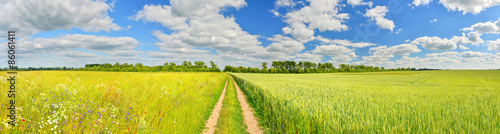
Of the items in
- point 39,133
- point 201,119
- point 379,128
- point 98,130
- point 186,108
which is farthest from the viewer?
point 186,108

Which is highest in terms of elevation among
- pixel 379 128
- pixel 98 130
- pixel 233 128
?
pixel 379 128

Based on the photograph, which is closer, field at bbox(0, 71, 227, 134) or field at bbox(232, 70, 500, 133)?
field at bbox(232, 70, 500, 133)

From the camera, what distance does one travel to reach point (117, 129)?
16.3 feet

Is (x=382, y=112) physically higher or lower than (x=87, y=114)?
higher

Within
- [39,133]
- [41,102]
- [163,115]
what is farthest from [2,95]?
[163,115]

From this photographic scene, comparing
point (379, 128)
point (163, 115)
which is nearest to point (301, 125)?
point (379, 128)

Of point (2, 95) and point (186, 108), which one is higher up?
point (2, 95)

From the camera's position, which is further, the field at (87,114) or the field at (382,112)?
the field at (87,114)

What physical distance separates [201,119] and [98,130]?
3.79 m

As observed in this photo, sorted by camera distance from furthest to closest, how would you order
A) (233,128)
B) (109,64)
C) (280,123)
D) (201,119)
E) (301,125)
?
(109,64), (201,119), (233,128), (280,123), (301,125)

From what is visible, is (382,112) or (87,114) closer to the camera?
(382,112)

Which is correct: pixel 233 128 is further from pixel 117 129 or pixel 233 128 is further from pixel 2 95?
pixel 2 95

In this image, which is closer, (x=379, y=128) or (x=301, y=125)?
(x=379, y=128)

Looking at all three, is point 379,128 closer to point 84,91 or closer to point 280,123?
point 280,123
